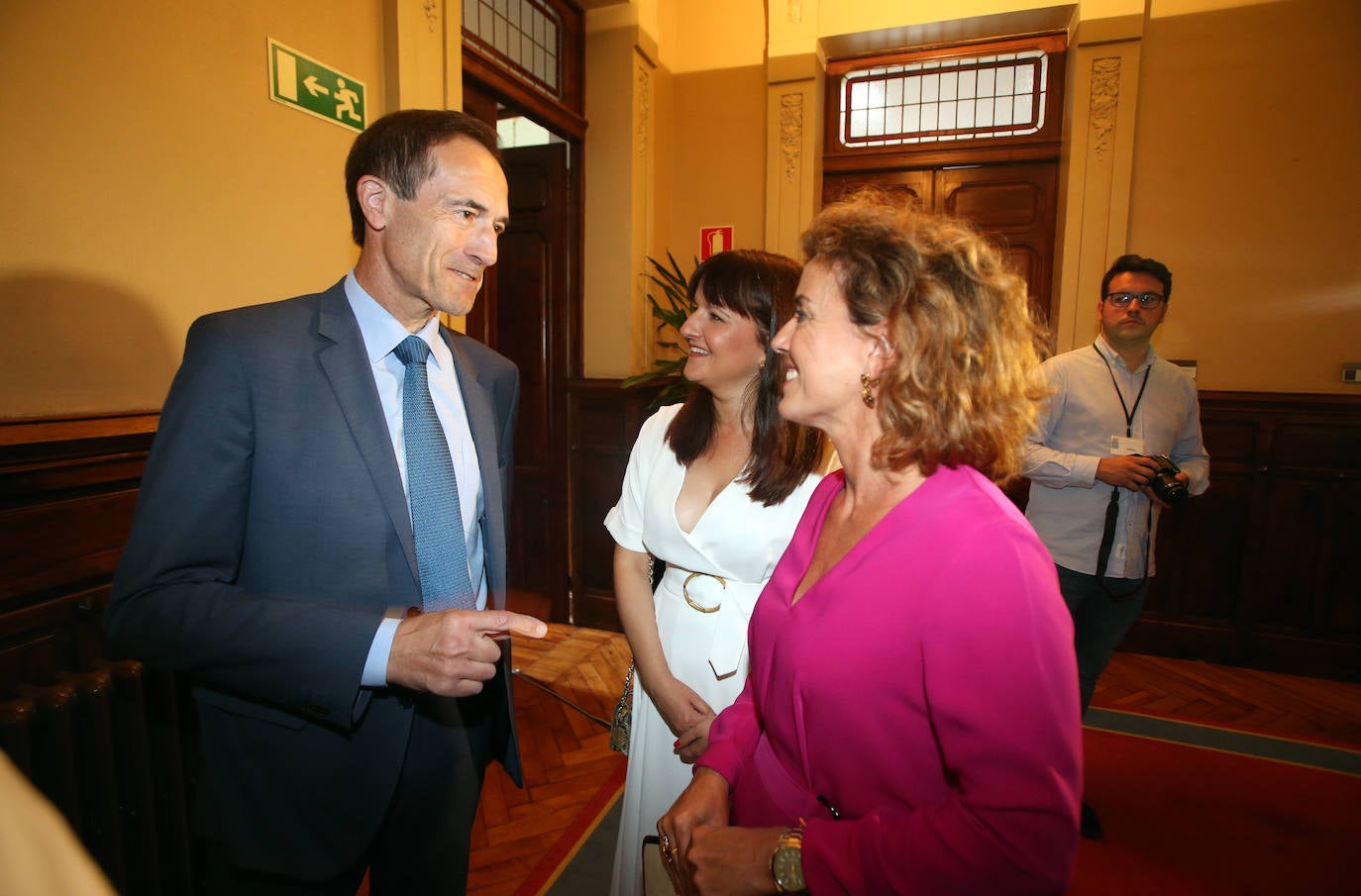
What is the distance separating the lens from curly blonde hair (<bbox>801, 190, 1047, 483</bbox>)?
0.92 meters

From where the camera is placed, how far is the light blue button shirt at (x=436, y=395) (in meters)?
1.23

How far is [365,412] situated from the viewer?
3.70ft

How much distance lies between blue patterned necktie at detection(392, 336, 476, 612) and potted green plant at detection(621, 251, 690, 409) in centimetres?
262

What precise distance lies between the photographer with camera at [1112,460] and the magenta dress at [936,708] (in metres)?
1.87

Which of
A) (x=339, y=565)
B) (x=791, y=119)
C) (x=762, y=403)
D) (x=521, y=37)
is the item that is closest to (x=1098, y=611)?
(x=762, y=403)

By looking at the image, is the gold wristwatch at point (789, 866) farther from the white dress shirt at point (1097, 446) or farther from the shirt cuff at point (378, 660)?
the white dress shirt at point (1097, 446)

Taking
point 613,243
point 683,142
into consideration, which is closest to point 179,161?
point 613,243

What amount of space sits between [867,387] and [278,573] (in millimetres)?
948

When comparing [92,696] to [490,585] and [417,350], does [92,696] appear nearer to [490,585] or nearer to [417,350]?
[490,585]

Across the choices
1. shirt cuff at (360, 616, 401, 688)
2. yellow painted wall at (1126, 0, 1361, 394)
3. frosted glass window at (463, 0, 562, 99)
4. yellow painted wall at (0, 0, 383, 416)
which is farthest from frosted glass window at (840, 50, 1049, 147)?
shirt cuff at (360, 616, 401, 688)

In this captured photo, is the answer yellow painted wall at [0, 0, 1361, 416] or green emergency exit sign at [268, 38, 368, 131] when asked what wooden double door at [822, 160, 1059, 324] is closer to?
yellow painted wall at [0, 0, 1361, 416]

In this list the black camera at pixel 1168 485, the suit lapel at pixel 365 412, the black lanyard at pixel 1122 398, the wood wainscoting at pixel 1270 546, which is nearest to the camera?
the suit lapel at pixel 365 412

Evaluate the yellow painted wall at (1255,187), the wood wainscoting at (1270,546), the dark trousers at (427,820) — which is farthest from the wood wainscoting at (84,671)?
the yellow painted wall at (1255,187)

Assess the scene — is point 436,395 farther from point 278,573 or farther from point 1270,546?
point 1270,546
